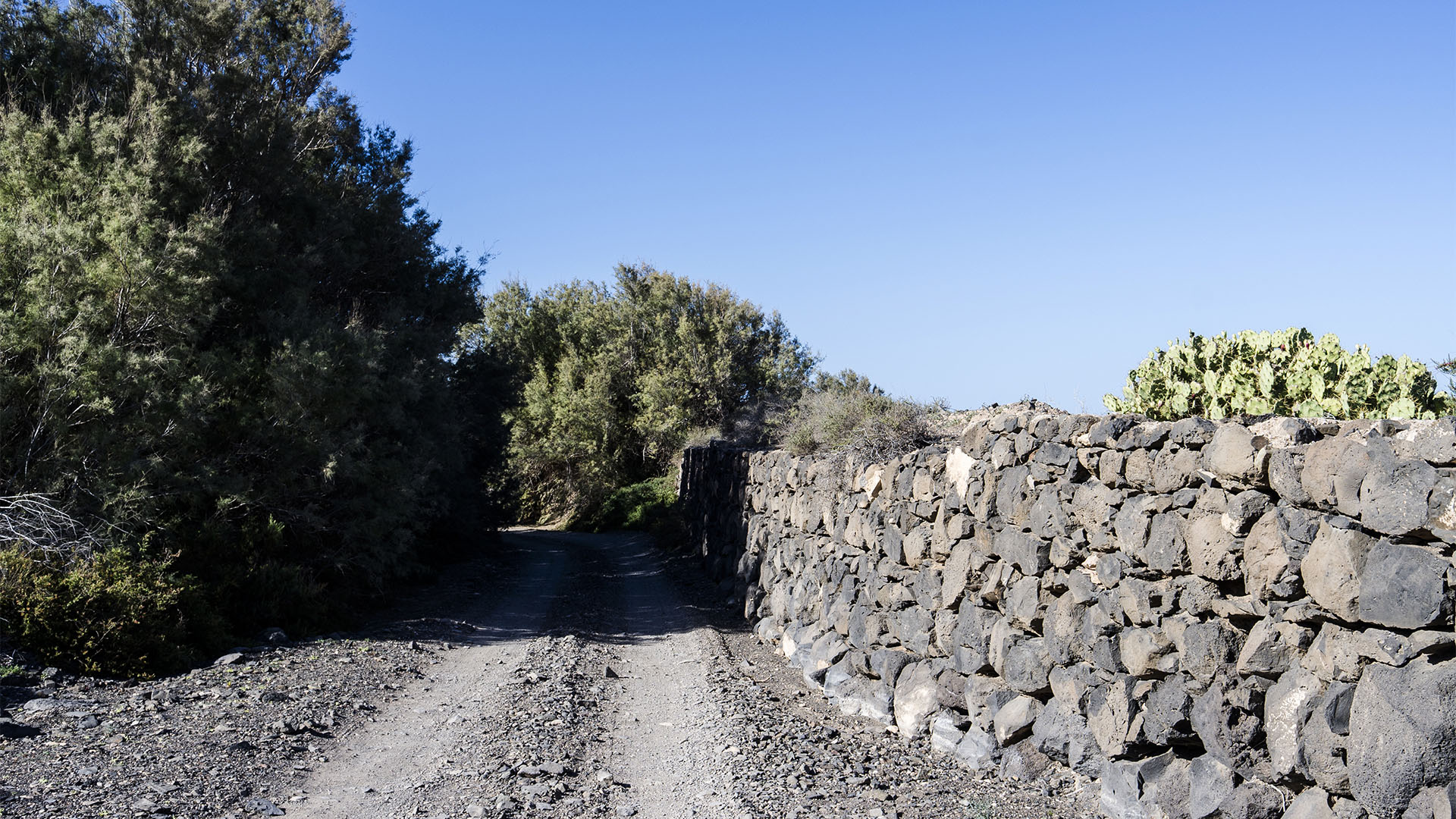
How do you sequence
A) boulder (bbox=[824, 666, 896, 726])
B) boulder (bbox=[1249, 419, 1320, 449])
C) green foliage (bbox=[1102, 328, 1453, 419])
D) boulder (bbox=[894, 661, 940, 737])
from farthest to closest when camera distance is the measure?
boulder (bbox=[824, 666, 896, 726]) < boulder (bbox=[894, 661, 940, 737]) < green foliage (bbox=[1102, 328, 1453, 419]) < boulder (bbox=[1249, 419, 1320, 449])

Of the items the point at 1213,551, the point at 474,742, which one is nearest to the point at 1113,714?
the point at 1213,551

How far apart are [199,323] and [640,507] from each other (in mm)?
20205

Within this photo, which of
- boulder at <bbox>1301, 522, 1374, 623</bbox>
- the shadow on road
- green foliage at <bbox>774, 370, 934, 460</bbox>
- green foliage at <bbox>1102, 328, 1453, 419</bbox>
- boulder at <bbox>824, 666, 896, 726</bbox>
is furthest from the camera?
the shadow on road

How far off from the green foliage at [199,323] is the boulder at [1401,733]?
9273 millimetres

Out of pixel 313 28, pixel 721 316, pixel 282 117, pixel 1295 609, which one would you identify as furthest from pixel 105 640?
pixel 721 316

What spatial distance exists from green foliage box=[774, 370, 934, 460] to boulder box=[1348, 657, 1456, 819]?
585cm

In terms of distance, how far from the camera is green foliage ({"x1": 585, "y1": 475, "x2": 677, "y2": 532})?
2817 cm

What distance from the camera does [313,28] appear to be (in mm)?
14742

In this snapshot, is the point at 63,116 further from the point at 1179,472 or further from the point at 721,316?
the point at 721,316

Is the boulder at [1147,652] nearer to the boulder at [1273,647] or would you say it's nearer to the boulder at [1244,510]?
the boulder at [1273,647]

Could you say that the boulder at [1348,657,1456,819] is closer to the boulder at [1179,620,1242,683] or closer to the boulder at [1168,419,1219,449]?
the boulder at [1179,620,1242,683]

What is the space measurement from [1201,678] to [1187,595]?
1.43 ft

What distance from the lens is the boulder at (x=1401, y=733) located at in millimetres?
3467

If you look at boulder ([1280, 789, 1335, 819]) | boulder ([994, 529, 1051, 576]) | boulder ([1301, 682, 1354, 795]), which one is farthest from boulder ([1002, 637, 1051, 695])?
boulder ([1301, 682, 1354, 795])
